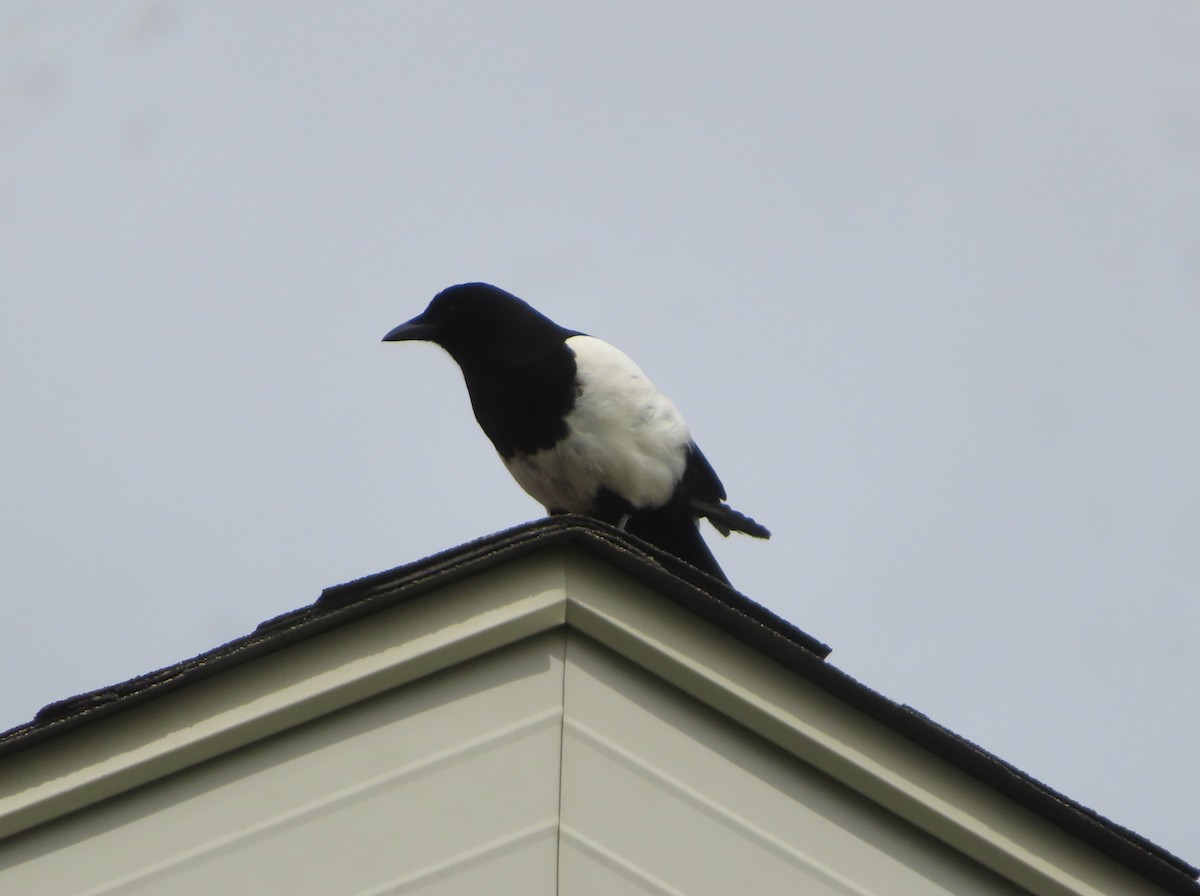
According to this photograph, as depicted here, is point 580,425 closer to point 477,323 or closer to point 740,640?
point 477,323

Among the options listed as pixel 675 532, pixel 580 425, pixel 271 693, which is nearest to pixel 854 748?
pixel 271 693

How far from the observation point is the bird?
22.9 ft

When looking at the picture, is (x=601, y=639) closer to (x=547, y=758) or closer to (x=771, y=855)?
(x=547, y=758)

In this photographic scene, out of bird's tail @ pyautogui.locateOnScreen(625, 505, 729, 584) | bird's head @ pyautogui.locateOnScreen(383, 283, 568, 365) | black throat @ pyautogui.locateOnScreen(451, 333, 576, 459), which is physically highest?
bird's head @ pyautogui.locateOnScreen(383, 283, 568, 365)

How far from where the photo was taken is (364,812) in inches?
143

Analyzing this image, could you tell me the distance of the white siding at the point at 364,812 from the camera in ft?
11.6

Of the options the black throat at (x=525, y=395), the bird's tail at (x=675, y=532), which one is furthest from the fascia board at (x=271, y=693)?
the bird's tail at (x=675, y=532)

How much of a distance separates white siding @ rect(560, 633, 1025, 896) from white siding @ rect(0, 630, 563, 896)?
0.24 feet

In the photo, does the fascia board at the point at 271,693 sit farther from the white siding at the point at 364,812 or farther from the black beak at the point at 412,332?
the black beak at the point at 412,332

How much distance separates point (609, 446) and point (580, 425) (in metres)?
0.15

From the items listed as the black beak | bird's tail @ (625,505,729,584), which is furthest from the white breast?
the black beak

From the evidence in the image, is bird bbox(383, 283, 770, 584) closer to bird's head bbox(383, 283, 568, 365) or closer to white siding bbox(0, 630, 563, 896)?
bird's head bbox(383, 283, 568, 365)

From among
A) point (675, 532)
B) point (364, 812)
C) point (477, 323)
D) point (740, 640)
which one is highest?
point (477, 323)

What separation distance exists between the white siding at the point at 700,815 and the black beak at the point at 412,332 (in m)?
3.98
